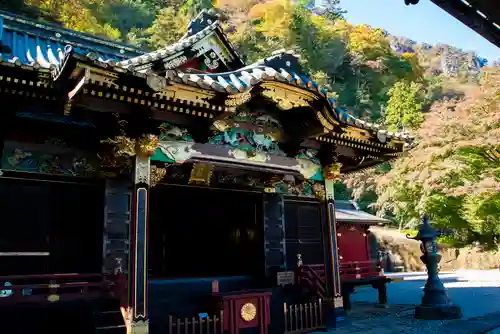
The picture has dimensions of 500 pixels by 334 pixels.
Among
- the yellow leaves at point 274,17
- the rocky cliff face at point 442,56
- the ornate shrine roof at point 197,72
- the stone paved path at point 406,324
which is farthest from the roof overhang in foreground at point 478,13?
the rocky cliff face at point 442,56

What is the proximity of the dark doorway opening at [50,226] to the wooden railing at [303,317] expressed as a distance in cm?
404

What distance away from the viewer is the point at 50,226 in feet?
26.2

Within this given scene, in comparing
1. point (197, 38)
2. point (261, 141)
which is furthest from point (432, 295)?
point (197, 38)

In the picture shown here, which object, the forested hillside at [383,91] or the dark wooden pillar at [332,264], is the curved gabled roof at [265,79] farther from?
the forested hillside at [383,91]

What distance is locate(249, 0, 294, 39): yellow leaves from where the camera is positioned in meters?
51.3

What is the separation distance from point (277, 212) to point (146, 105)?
4.89m

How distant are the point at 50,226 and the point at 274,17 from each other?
50945 mm

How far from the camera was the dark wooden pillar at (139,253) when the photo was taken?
6782 mm

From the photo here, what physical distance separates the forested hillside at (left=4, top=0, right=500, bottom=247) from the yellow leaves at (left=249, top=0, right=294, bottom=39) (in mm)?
135

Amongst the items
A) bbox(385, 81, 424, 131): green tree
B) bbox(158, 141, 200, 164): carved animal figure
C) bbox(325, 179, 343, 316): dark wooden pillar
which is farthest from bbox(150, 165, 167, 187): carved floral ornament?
bbox(385, 81, 424, 131): green tree

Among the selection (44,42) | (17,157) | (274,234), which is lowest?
(274,234)

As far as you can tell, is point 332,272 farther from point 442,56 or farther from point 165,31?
point 442,56

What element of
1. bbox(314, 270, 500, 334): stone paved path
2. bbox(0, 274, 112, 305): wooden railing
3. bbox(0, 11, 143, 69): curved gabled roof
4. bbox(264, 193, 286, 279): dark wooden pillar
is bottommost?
bbox(314, 270, 500, 334): stone paved path

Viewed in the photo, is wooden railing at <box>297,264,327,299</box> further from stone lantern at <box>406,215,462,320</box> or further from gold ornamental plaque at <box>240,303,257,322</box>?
stone lantern at <box>406,215,462,320</box>
